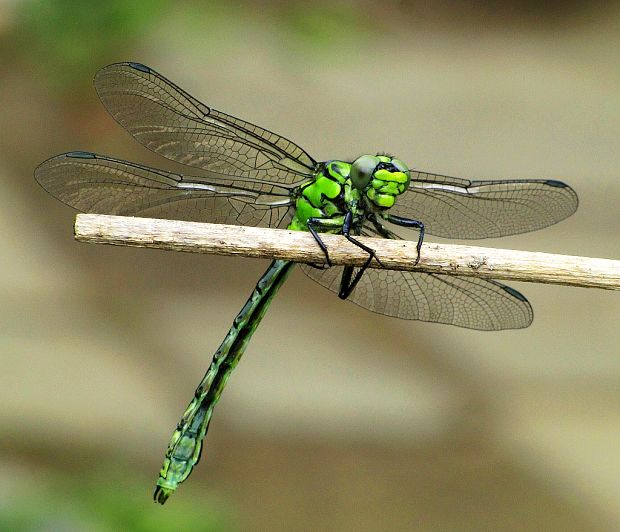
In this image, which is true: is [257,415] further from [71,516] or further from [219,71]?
[219,71]

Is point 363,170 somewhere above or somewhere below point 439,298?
above

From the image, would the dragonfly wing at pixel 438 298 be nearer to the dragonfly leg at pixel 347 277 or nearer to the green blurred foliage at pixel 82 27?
→ the dragonfly leg at pixel 347 277

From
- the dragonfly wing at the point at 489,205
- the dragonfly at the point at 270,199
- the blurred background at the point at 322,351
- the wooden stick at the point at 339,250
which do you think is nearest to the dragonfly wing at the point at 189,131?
the dragonfly at the point at 270,199

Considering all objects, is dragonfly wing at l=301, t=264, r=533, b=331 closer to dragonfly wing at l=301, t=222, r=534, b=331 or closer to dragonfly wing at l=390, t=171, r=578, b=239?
dragonfly wing at l=301, t=222, r=534, b=331

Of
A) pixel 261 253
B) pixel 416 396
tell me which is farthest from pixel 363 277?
pixel 416 396

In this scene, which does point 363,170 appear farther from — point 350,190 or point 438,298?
point 438,298

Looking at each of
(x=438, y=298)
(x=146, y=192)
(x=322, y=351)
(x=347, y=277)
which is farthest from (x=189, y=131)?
(x=322, y=351)
